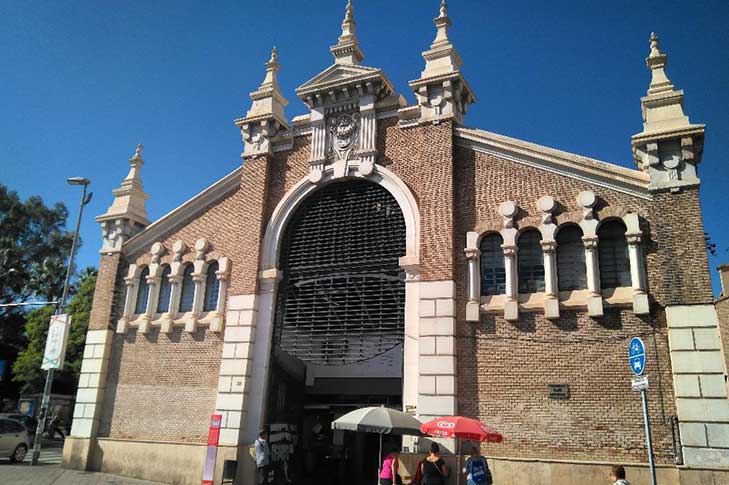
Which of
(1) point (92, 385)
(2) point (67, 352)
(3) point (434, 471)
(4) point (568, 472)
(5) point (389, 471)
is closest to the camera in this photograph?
(3) point (434, 471)

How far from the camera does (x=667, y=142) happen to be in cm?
1488

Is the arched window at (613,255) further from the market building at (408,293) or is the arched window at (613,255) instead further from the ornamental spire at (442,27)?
the ornamental spire at (442,27)

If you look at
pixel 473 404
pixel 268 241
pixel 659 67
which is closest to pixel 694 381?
pixel 473 404

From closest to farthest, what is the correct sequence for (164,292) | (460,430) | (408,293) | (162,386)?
(460,430), (408,293), (162,386), (164,292)

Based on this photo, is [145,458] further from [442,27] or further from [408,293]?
[442,27]

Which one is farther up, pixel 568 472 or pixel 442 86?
pixel 442 86

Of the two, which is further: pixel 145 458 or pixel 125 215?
pixel 125 215

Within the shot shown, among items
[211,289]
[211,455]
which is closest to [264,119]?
[211,289]

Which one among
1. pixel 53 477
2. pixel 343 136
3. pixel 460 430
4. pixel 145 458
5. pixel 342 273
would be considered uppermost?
pixel 343 136

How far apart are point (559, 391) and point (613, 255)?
12.1 feet

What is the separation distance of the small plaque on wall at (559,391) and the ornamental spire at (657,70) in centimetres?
794

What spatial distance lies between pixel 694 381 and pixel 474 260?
19.2ft

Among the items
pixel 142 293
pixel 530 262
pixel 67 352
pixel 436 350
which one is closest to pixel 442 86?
pixel 530 262

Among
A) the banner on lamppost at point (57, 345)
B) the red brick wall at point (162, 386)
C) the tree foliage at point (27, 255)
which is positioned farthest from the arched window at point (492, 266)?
the tree foliage at point (27, 255)
